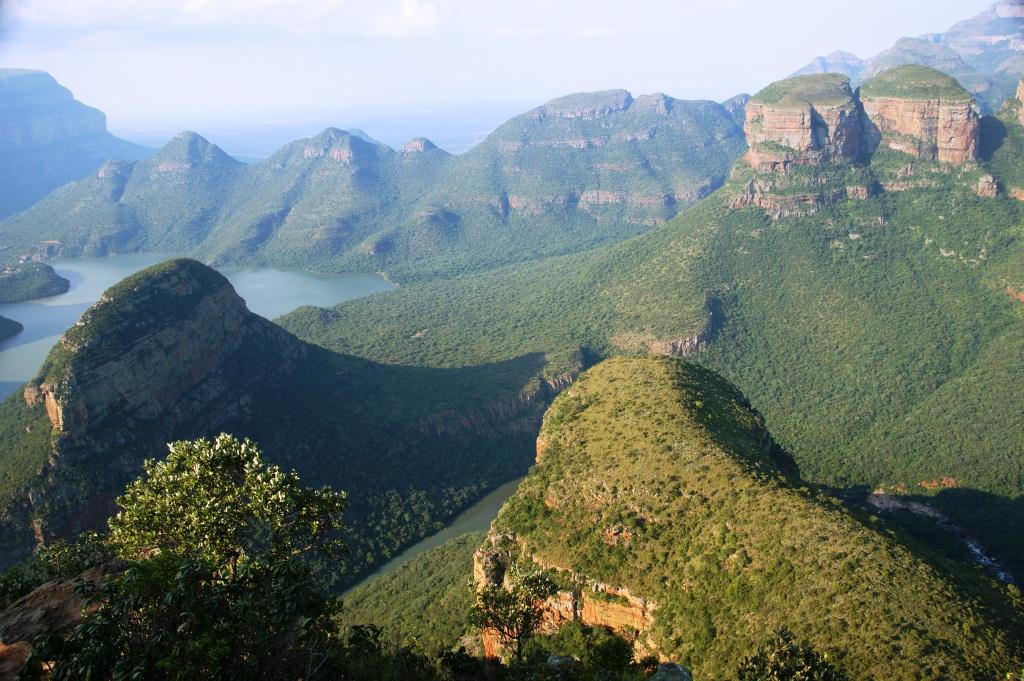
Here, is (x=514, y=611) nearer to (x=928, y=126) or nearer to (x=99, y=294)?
(x=928, y=126)

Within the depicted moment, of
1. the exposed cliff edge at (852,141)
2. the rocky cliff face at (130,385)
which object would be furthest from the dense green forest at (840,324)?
the rocky cliff face at (130,385)

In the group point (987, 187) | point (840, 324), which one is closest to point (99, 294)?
point (840, 324)

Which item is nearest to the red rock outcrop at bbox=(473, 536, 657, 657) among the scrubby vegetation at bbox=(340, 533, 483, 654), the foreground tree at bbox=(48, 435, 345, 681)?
the scrubby vegetation at bbox=(340, 533, 483, 654)

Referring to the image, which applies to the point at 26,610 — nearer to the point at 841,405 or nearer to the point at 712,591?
the point at 712,591

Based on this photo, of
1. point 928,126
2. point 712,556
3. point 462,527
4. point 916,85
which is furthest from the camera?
point 916,85

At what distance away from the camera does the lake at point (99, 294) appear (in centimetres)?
11812

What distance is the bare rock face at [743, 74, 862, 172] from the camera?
104 m

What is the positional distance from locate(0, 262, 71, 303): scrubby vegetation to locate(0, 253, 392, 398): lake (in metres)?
2.57

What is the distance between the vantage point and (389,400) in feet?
269

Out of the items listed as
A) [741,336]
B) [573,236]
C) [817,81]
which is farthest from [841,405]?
[573,236]

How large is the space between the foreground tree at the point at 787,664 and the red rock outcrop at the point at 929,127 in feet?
321

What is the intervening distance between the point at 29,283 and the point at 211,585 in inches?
6852

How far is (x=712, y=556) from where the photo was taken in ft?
106

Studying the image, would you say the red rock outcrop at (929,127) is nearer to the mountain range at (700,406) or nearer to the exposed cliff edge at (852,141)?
the exposed cliff edge at (852,141)
